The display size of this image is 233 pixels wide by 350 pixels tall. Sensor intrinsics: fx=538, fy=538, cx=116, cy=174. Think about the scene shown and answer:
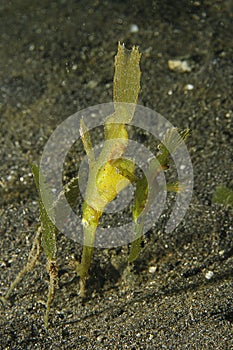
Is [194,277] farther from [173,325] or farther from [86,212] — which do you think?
[86,212]

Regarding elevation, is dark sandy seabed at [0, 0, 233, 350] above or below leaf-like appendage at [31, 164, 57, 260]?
below

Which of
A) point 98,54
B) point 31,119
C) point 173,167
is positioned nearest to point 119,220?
point 173,167

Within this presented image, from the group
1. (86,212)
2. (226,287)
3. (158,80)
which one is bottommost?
(226,287)

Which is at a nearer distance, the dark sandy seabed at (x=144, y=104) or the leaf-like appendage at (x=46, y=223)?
the leaf-like appendage at (x=46, y=223)

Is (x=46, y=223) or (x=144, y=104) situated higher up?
(x=46, y=223)

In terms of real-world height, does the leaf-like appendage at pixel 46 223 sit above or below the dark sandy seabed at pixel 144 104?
above

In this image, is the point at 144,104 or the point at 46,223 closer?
the point at 46,223

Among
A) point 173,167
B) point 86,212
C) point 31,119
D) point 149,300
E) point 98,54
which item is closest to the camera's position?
point 86,212

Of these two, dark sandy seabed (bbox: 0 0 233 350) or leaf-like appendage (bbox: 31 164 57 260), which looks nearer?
leaf-like appendage (bbox: 31 164 57 260)
